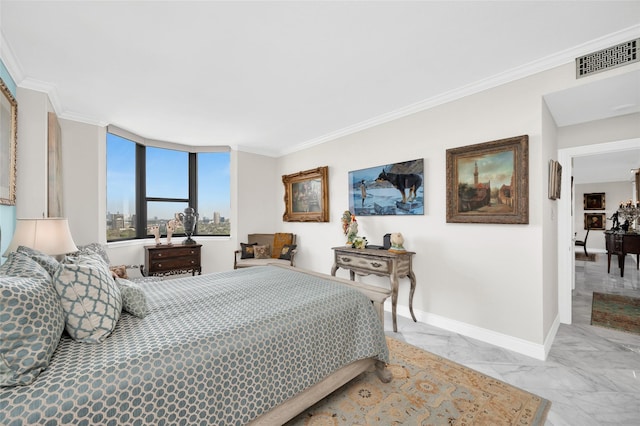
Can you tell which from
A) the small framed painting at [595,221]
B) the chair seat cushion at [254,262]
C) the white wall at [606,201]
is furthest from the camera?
the small framed painting at [595,221]

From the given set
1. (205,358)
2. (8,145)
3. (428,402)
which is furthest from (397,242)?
(8,145)

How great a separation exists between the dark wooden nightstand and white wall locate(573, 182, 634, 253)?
12484 mm

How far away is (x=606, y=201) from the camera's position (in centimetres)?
928

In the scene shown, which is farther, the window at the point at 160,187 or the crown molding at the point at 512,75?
the window at the point at 160,187

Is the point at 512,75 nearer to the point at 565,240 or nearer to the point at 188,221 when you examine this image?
the point at 565,240

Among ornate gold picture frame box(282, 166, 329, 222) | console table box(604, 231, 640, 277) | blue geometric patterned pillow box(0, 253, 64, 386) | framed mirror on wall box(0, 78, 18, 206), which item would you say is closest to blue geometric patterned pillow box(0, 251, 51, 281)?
blue geometric patterned pillow box(0, 253, 64, 386)

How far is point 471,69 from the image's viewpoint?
258cm

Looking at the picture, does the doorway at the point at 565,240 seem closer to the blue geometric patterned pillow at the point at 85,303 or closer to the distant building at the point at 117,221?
the blue geometric patterned pillow at the point at 85,303

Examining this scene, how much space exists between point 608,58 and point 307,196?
12.8 feet

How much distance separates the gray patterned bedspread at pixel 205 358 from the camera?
999 mm

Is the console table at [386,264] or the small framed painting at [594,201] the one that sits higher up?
the small framed painting at [594,201]

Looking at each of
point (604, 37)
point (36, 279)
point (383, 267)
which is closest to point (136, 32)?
point (36, 279)

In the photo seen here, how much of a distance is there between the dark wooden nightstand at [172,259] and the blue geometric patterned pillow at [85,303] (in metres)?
3.23

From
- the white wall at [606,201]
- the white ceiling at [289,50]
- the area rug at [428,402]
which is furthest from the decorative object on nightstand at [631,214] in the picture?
the area rug at [428,402]
